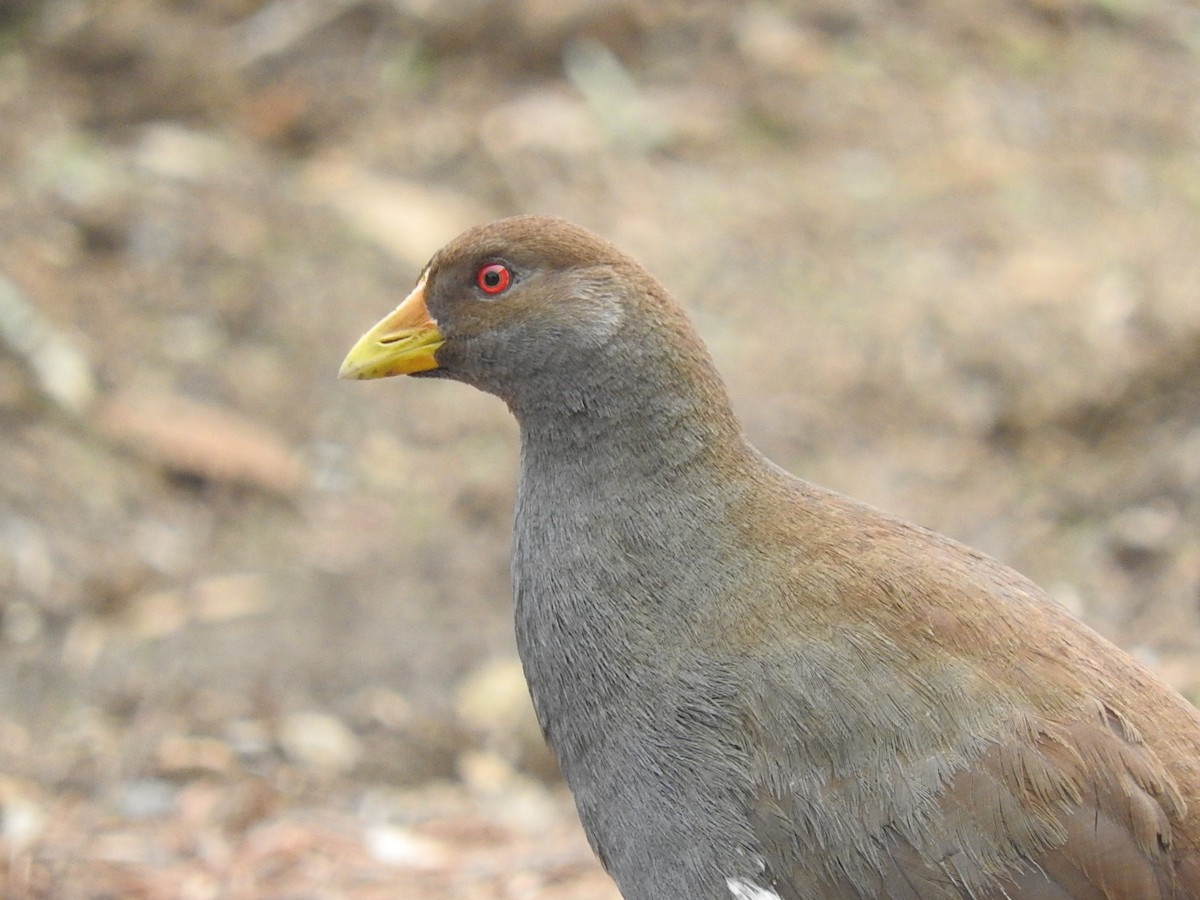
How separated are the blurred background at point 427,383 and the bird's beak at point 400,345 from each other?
6.45ft

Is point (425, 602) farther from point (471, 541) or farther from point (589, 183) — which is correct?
point (589, 183)

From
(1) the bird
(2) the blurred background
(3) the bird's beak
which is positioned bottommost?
(1) the bird

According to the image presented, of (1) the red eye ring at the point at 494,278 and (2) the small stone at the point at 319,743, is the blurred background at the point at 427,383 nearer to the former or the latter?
(2) the small stone at the point at 319,743

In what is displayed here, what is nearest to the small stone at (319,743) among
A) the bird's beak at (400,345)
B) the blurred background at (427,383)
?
the blurred background at (427,383)

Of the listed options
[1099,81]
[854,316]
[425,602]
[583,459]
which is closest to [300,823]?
[425,602]

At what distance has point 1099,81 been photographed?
9.83 metres

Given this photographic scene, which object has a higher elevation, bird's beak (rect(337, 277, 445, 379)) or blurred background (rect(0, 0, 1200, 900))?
blurred background (rect(0, 0, 1200, 900))

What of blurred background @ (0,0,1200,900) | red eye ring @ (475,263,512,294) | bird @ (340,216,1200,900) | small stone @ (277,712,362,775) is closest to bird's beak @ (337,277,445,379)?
bird @ (340,216,1200,900)

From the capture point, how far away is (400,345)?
13.6ft

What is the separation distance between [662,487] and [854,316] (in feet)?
15.6

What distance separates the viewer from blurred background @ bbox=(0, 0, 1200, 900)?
5.78m

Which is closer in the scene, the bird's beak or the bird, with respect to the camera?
the bird

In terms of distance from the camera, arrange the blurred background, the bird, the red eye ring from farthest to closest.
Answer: the blurred background, the red eye ring, the bird

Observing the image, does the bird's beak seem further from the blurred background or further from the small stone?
the small stone
